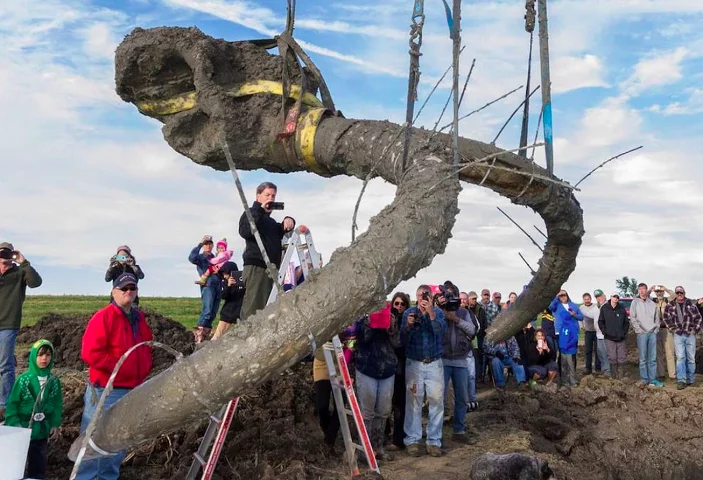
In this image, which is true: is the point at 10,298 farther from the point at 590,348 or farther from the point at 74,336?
the point at 590,348

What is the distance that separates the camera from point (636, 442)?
8859 millimetres

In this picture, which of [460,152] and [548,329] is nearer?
[460,152]

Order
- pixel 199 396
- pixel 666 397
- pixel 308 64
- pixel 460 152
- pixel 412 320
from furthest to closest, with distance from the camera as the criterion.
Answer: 1. pixel 666 397
2. pixel 412 320
3. pixel 308 64
4. pixel 460 152
5. pixel 199 396

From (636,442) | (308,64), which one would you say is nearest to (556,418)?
(636,442)

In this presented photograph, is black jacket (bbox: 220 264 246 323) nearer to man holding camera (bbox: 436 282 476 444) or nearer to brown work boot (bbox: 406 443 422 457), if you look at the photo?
brown work boot (bbox: 406 443 422 457)

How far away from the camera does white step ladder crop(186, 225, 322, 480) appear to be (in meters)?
5.30

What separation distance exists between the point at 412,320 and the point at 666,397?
6134 mm

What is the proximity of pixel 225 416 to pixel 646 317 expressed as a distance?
10055 mm

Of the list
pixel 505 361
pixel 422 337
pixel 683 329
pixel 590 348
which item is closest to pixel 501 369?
pixel 505 361

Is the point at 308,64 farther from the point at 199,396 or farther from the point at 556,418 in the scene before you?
the point at 556,418

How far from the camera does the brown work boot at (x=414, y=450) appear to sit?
6883 mm

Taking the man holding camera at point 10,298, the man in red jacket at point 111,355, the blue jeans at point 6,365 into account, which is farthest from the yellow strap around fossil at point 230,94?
the blue jeans at point 6,365

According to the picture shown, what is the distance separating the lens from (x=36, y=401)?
525cm

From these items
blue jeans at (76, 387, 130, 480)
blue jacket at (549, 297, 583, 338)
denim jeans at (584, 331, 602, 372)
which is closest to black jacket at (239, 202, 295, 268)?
blue jeans at (76, 387, 130, 480)
